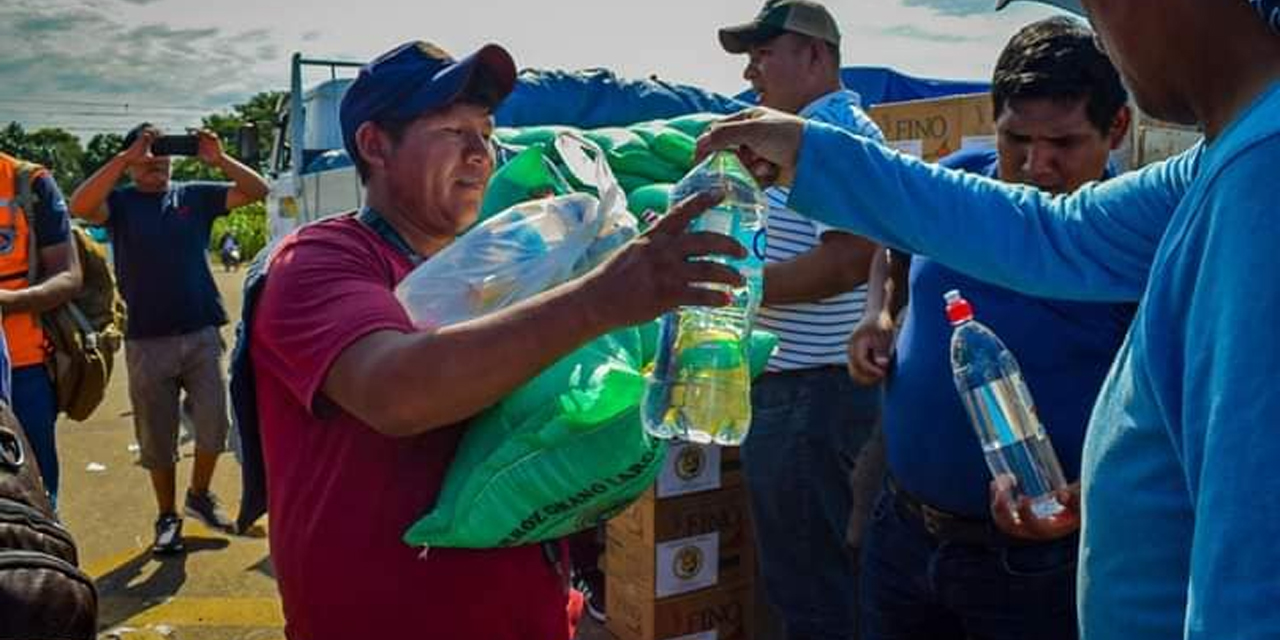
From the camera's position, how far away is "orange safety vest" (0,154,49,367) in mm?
3557

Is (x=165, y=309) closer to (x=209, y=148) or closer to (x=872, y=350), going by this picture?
(x=209, y=148)

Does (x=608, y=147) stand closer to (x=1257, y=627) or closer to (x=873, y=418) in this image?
(x=873, y=418)

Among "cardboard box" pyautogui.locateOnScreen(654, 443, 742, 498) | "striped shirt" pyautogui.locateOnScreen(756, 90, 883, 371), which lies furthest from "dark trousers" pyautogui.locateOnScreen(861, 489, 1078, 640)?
"cardboard box" pyautogui.locateOnScreen(654, 443, 742, 498)

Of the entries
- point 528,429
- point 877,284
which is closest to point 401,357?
point 528,429

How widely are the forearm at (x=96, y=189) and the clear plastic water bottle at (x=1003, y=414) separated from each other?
4.32 m

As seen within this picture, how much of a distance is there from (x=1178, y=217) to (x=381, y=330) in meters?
0.97

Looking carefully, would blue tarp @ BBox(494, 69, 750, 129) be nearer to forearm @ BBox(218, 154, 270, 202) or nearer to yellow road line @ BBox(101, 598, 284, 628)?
forearm @ BBox(218, 154, 270, 202)

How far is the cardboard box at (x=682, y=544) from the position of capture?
3.00 metres

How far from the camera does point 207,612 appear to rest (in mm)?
4102

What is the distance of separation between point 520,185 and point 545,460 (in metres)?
0.71

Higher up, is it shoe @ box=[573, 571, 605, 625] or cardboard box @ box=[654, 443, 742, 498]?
cardboard box @ box=[654, 443, 742, 498]

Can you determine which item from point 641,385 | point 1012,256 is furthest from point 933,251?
point 641,385

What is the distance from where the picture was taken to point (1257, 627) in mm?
668

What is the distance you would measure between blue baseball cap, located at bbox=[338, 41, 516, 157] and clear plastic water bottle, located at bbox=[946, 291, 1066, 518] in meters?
1.03
